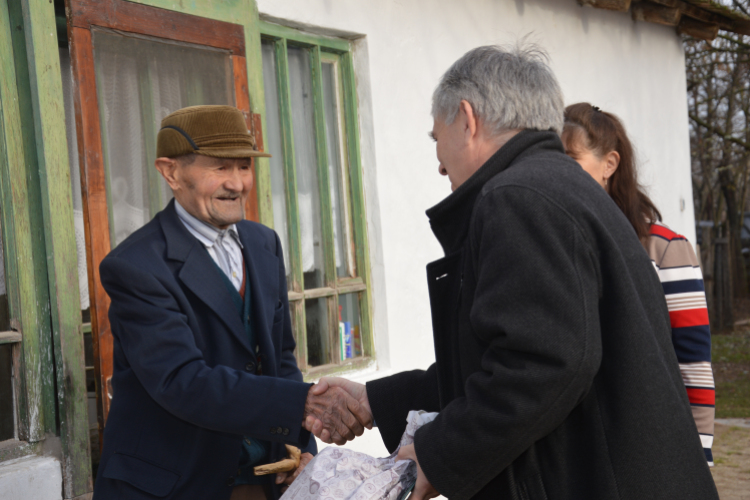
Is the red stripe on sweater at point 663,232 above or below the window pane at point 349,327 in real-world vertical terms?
above

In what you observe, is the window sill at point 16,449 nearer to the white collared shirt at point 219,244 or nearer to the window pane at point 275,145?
the white collared shirt at point 219,244

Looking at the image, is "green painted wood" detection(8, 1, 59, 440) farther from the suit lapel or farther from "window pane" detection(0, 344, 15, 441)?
the suit lapel

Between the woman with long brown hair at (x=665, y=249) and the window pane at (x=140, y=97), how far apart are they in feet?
5.38

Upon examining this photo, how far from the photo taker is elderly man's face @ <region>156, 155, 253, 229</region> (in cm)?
218

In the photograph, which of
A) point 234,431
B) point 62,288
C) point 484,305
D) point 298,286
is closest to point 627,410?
point 484,305

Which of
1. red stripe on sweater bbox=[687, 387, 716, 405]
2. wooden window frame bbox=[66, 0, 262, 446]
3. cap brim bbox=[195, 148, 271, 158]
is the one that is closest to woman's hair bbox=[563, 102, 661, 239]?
red stripe on sweater bbox=[687, 387, 716, 405]

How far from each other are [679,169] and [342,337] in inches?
182

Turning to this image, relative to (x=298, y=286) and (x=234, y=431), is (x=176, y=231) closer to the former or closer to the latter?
(x=234, y=431)

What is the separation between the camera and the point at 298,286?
3744 mm

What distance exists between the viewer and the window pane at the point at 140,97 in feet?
9.75

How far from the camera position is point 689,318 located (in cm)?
225

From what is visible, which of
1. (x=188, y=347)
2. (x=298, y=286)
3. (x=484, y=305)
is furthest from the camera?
(x=298, y=286)

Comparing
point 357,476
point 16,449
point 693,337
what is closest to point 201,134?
point 357,476

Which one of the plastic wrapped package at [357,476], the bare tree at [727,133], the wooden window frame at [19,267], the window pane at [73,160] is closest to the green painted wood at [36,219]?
the wooden window frame at [19,267]
